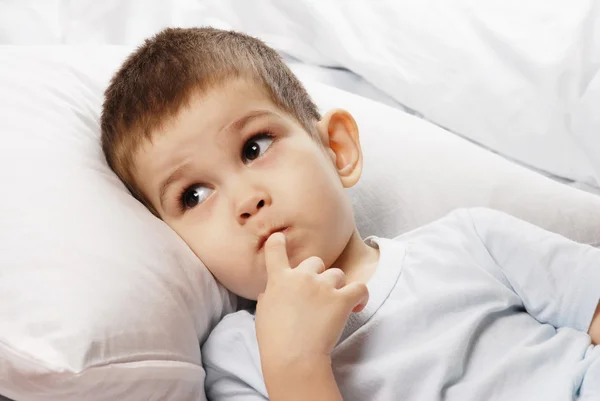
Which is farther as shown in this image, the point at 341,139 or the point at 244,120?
the point at 341,139

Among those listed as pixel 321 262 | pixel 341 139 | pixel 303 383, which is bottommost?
pixel 303 383

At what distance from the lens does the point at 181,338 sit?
0.86 meters

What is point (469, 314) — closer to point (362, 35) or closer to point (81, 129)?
point (81, 129)

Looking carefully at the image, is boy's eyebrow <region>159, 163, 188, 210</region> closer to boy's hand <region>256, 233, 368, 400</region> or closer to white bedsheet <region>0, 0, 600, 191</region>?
boy's hand <region>256, 233, 368, 400</region>

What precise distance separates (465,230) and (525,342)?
0.18 metres

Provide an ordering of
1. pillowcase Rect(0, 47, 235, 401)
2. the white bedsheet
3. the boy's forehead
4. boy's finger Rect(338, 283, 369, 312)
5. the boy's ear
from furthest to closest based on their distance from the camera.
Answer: the white bedsheet, the boy's ear, the boy's forehead, boy's finger Rect(338, 283, 369, 312), pillowcase Rect(0, 47, 235, 401)

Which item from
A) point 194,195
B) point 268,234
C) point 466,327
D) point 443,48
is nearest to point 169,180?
point 194,195

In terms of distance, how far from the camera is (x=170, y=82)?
0.96 meters

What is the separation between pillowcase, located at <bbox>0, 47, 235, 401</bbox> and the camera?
0.72 meters

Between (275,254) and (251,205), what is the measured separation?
7cm

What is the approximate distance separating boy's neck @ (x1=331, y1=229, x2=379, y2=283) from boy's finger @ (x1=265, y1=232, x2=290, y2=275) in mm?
156

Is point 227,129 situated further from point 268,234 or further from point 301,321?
point 301,321

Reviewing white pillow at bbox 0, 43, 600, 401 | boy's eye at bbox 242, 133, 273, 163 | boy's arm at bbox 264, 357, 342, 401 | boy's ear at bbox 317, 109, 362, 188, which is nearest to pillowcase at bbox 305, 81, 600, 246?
white pillow at bbox 0, 43, 600, 401

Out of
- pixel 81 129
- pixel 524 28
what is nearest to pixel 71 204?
pixel 81 129
